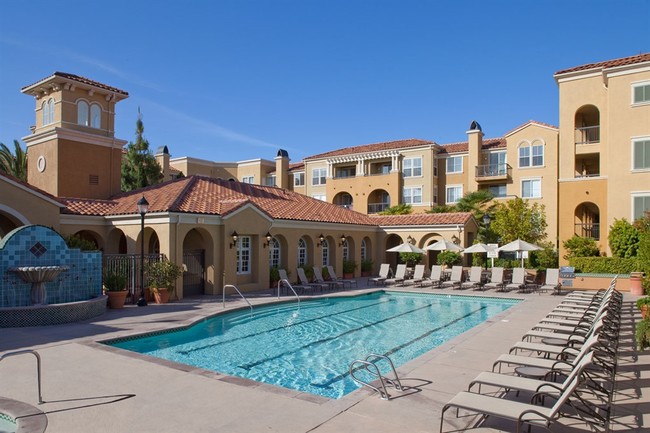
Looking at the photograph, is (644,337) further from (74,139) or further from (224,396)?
(74,139)

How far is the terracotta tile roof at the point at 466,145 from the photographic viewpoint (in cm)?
4325

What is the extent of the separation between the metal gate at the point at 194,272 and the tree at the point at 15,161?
836 inches

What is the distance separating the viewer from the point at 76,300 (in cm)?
1516

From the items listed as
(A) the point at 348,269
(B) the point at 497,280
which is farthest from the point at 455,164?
(B) the point at 497,280

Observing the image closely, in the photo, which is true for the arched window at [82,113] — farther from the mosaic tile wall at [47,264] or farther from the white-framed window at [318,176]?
the white-framed window at [318,176]

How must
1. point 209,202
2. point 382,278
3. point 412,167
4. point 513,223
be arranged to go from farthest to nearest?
point 412,167, point 513,223, point 382,278, point 209,202

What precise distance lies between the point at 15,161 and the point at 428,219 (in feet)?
98.5

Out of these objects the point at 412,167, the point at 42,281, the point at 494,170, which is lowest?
the point at 42,281

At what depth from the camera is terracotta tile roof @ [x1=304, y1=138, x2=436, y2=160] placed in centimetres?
4600

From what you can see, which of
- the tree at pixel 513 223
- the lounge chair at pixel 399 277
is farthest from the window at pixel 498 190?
the lounge chair at pixel 399 277

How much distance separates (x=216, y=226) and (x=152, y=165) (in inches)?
889

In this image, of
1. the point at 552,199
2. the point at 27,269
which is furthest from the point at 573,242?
the point at 27,269

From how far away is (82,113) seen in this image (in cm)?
2603

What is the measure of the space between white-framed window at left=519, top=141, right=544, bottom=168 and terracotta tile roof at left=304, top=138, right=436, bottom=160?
8.00 metres
